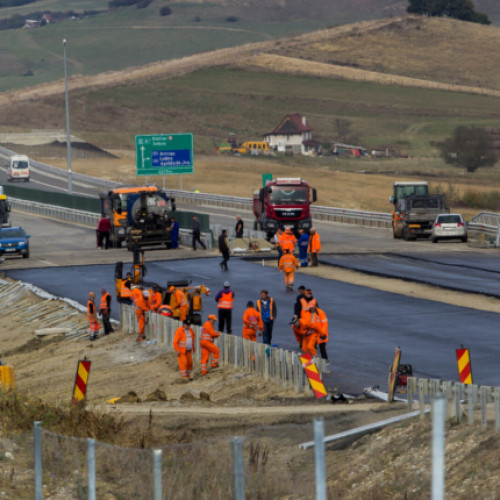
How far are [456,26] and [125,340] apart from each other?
183 m

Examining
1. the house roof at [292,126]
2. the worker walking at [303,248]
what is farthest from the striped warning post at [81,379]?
the house roof at [292,126]

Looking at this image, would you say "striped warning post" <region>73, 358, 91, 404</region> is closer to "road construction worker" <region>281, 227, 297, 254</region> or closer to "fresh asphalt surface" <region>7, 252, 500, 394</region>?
"fresh asphalt surface" <region>7, 252, 500, 394</region>

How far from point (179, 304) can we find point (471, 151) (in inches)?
3580

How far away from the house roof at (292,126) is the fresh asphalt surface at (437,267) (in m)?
101

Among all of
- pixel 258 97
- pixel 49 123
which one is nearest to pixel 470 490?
pixel 49 123

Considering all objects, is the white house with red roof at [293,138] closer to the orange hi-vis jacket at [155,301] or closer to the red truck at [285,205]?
the red truck at [285,205]

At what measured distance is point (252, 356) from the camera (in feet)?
65.8

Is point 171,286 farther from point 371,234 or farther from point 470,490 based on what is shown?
point 371,234

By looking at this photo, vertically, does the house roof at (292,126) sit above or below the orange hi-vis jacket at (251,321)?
below

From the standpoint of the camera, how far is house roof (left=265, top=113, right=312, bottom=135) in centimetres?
14238

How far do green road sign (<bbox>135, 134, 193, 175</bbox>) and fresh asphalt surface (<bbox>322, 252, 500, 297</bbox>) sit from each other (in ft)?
74.3

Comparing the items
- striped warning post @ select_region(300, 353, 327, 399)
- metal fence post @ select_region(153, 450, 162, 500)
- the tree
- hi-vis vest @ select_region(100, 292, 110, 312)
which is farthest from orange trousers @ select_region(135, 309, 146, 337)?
the tree

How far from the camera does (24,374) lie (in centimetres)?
2430

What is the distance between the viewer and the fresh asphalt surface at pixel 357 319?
20.0 metres
